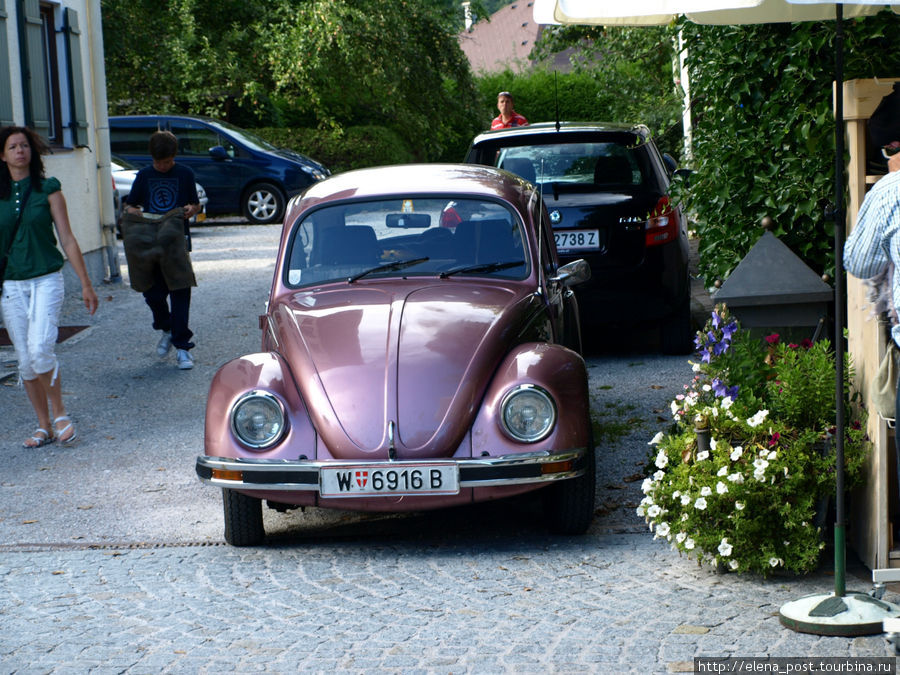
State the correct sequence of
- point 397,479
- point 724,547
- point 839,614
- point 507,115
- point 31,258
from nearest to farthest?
point 839,614
point 724,547
point 397,479
point 31,258
point 507,115

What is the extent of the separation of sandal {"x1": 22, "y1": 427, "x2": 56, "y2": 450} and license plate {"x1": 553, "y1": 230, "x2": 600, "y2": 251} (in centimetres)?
393

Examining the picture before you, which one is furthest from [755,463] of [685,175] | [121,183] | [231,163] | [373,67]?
[373,67]

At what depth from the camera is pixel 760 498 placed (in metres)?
5.00

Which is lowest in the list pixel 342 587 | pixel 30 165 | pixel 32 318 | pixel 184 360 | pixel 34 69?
pixel 342 587

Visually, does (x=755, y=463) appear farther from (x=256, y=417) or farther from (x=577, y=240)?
(x=577, y=240)

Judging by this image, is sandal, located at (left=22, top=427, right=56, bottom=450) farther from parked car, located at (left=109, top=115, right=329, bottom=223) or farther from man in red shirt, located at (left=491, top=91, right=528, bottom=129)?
parked car, located at (left=109, top=115, right=329, bottom=223)

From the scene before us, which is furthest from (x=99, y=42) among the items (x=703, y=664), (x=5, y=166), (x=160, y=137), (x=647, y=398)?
(x=703, y=664)

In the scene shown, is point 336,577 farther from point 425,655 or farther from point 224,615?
point 425,655

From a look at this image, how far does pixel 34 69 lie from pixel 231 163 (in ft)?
29.5

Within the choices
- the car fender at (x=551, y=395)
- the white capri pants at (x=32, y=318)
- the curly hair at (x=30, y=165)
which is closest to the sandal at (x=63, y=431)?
the white capri pants at (x=32, y=318)

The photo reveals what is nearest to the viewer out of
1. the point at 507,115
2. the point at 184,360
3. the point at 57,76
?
the point at 184,360

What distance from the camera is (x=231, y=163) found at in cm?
2267

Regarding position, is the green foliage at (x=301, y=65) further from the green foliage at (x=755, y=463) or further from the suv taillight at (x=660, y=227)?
the green foliage at (x=755, y=463)

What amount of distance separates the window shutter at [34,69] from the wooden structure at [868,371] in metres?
10.5
